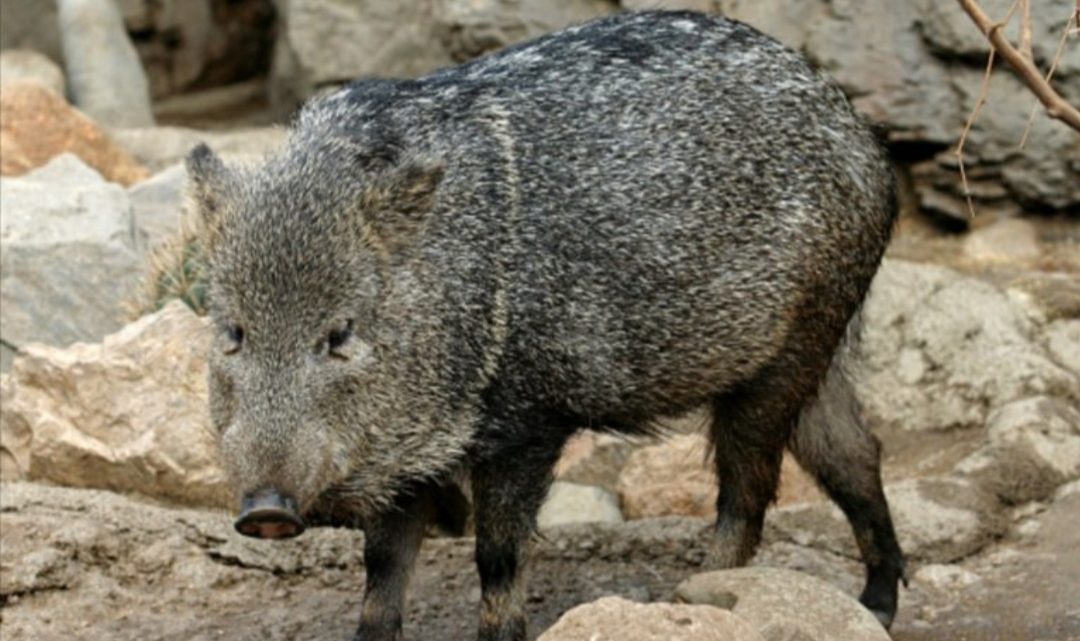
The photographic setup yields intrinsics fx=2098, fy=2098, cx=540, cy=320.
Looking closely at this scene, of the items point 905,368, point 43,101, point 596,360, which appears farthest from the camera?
point 43,101

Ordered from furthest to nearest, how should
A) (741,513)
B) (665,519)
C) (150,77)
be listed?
(150,77), (665,519), (741,513)

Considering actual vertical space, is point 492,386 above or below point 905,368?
above

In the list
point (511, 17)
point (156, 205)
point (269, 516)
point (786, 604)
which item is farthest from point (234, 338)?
point (511, 17)

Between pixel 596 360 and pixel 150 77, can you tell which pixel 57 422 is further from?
pixel 150 77

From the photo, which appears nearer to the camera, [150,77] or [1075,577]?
[1075,577]

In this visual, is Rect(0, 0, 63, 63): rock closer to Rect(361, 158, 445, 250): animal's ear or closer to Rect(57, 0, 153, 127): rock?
Rect(57, 0, 153, 127): rock

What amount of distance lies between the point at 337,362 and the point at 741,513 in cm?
157

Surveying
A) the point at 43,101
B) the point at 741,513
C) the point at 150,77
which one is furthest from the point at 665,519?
the point at 150,77

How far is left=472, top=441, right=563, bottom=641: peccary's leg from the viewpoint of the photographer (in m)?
5.75

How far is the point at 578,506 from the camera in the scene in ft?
25.0

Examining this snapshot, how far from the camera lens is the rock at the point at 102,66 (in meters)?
12.0

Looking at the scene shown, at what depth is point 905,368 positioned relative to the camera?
8.25 meters

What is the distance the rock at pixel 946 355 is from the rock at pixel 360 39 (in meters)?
3.25

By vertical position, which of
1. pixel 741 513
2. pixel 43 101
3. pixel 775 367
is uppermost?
pixel 775 367
